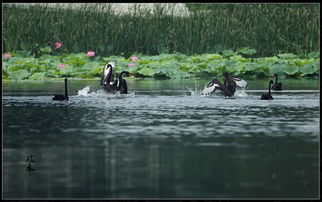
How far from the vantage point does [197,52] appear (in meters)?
27.6

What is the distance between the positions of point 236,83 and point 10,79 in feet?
22.9

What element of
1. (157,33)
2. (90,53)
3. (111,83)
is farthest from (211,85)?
(157,33)

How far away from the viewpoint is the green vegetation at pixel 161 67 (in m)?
23.6

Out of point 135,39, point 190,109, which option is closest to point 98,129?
point 190,109

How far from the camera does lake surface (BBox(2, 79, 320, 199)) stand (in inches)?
309

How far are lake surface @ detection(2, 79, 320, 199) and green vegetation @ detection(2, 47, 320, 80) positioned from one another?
6.41m

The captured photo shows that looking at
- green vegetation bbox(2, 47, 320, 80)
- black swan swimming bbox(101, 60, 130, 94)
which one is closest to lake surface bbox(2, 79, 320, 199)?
black swan swimming bbox(101, 60, 130, 94)

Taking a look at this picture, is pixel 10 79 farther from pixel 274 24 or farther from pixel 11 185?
pixel 11 185

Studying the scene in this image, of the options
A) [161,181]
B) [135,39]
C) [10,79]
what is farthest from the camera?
[135,39]

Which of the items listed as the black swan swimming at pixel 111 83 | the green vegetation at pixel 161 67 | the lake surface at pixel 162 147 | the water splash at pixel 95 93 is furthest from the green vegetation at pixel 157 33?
the lake surface at pixel 162 147

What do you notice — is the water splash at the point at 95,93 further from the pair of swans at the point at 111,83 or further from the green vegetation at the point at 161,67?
the green vegetation at the point at 161,67

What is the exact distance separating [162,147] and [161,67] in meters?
14.1

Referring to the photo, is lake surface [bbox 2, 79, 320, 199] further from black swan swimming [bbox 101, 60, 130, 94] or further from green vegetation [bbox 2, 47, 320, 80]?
green vegetation [bbox 2, 47, 320, 80]

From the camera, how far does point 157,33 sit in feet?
91.7
